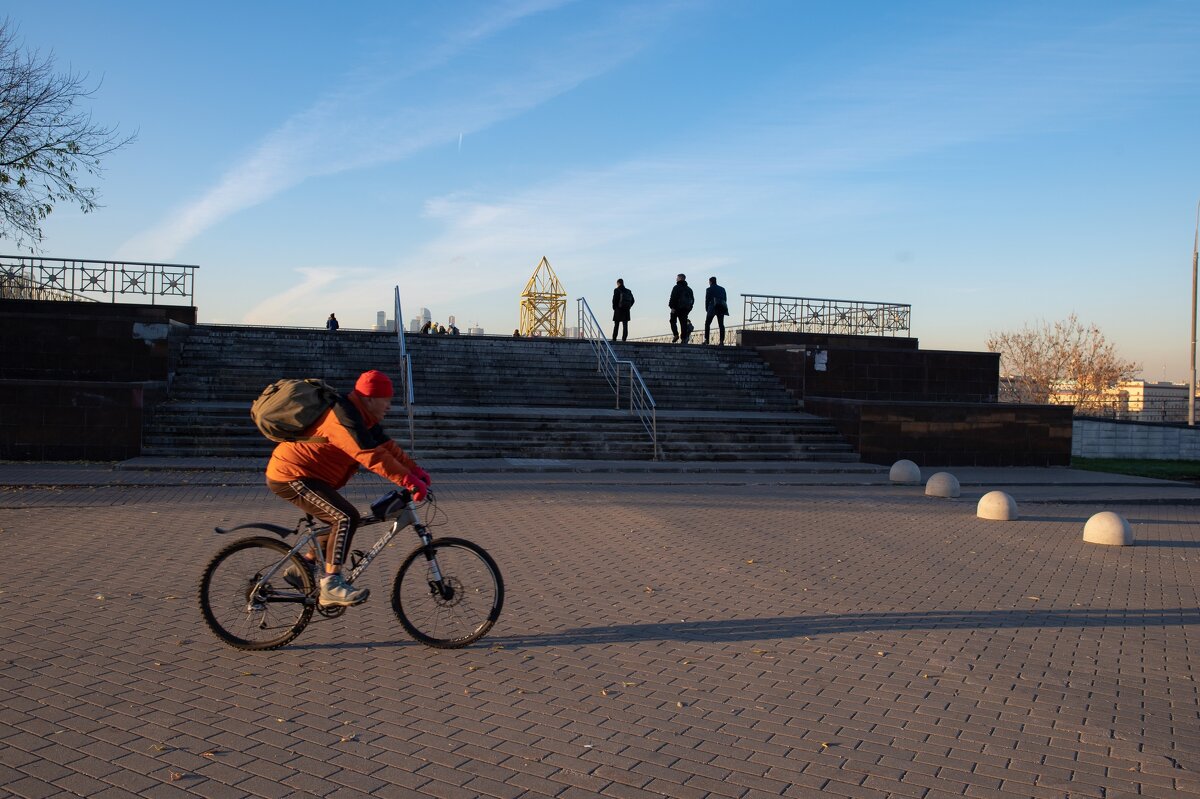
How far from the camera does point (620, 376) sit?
2308cm

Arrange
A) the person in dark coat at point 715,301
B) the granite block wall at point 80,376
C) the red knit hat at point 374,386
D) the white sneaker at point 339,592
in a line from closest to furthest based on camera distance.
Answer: the red knit hat at point 374,386 < the white sneaker at point 339,592 < the granite block wall at point 80,376 < the person in dark coat at point 715,301

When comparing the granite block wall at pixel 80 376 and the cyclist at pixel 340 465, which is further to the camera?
the granite block wall at pixel 80 376

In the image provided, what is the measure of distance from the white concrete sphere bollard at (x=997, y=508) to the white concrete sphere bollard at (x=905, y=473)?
3572 mm

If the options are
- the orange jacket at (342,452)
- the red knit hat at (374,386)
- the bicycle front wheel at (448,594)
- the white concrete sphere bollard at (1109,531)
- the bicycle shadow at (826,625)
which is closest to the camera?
the orange jacket at (342,452)

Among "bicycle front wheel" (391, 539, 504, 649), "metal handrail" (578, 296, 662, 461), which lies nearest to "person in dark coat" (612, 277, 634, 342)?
"metal handrail" (578, 296, 662, 461)

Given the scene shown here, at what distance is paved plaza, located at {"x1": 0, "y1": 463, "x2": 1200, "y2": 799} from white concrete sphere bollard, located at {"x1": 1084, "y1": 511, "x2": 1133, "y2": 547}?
0.99ft

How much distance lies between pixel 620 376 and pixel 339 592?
17667 millimetres

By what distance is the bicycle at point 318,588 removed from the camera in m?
5.64

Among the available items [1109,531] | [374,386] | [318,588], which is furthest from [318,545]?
[1109,531]

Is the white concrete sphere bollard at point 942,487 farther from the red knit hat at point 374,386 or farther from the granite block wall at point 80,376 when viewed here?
the granite block wall at point 80,376

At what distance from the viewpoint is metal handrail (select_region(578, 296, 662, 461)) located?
19219 millimetres

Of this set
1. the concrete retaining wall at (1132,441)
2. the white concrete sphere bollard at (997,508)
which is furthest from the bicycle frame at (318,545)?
Result: the concrete retaining wall at (1132,441)

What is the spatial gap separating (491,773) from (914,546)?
700 cm

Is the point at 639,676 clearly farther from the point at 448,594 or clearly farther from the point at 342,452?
the point at 342,452
